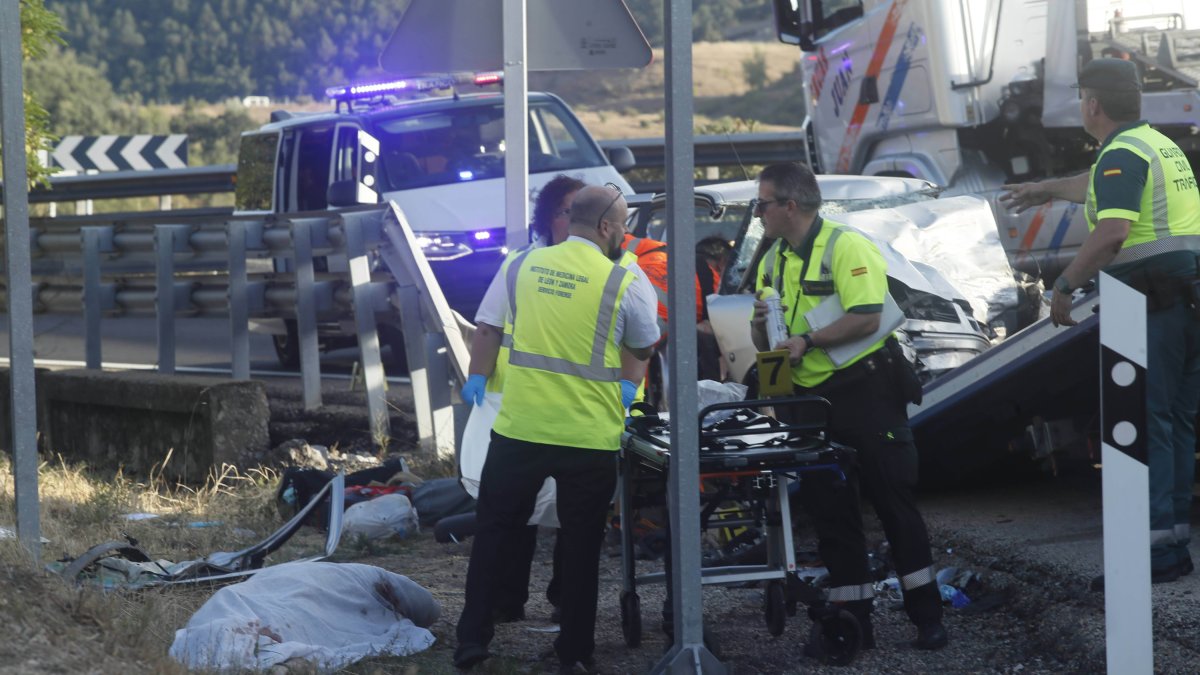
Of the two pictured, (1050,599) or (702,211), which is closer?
(1050,599)

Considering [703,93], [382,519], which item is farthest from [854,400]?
[703,93]

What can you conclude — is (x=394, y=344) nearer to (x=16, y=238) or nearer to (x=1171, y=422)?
(x=16, y=238)

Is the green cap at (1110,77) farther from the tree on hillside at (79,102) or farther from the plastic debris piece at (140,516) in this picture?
the tree on hillside at (79,102)

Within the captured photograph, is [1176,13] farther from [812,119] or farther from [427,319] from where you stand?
[427,319]

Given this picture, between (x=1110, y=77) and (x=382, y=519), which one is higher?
(x=1110, y=77)

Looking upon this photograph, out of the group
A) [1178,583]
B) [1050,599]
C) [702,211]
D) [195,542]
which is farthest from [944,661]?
[702,211]

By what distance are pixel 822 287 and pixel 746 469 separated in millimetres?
877

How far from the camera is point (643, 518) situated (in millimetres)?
7496

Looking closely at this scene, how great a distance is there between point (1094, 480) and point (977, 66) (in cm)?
423

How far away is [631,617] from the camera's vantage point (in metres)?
5.59

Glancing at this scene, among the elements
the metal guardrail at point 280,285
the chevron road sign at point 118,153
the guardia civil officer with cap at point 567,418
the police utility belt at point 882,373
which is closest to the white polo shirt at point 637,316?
the guardia civil officer with cap at point 567,418

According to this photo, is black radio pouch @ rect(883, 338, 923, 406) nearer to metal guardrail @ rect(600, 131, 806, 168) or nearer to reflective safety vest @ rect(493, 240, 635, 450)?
reflective safety vest @ rect(493, 240, 635, 450)

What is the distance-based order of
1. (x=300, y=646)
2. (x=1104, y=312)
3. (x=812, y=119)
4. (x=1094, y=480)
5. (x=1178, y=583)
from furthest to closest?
(x=812, y=119), (x=1094, y=480), (x=1178, y=583), (x=300, y=646), (x=1104, y=312)

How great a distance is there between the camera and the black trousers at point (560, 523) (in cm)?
534
